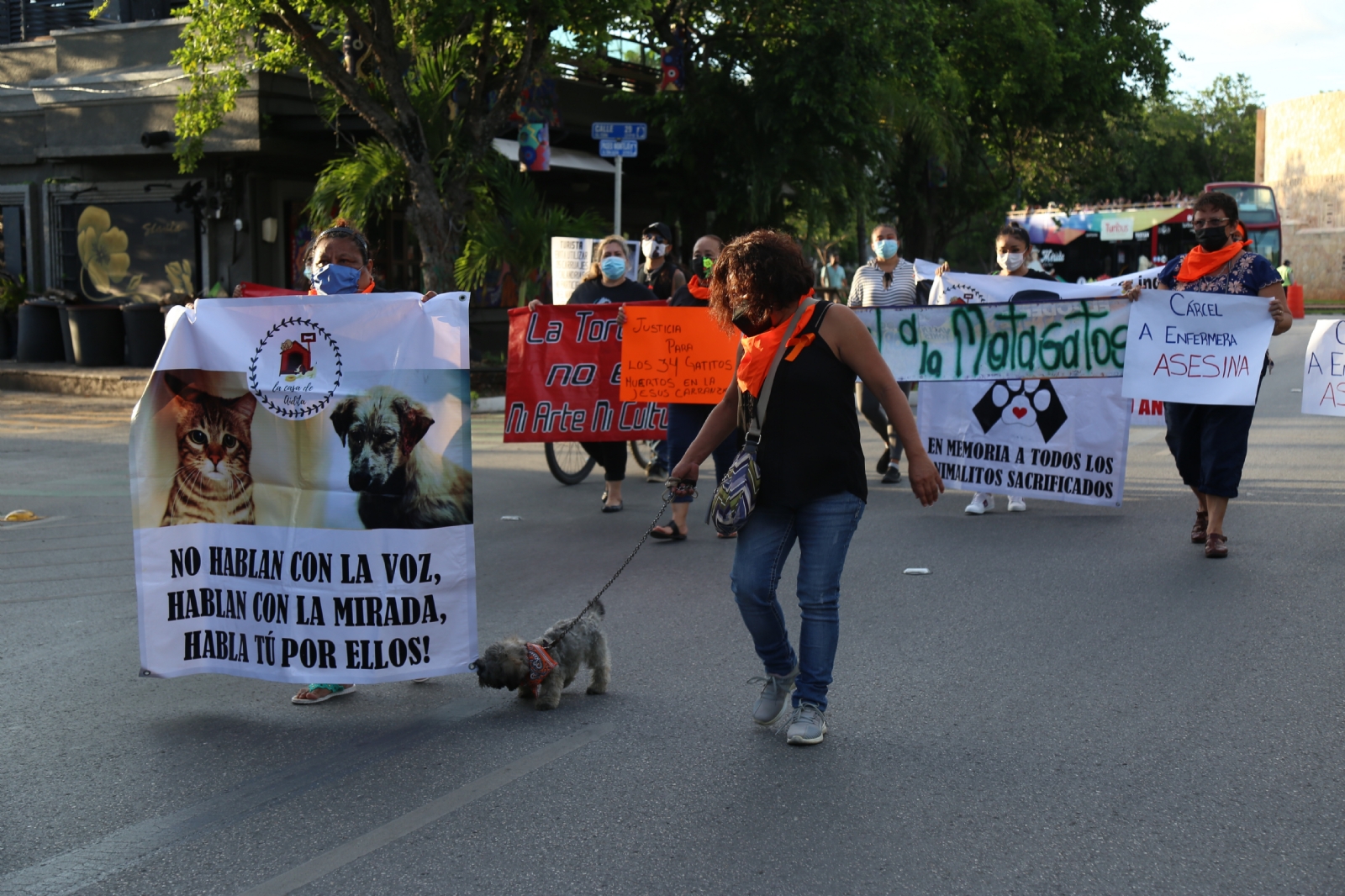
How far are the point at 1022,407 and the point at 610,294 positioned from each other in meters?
3.09

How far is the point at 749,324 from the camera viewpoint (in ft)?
14.7

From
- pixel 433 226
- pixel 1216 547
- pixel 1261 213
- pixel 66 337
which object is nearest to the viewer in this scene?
pixel 1216 547

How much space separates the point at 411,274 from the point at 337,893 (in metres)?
20.0

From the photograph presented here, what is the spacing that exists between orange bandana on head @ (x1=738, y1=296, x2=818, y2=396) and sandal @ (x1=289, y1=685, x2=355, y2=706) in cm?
203

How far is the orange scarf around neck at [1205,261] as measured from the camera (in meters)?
7.60

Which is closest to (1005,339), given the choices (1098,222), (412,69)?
(412,69)

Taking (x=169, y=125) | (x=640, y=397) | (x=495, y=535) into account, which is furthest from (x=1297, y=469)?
(x=169, y=125)

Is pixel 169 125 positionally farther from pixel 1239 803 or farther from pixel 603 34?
pixel 1239 803

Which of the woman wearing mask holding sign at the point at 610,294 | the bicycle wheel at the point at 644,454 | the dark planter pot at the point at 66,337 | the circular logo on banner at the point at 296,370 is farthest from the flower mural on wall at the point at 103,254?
the circular logo on banner at the point at 296,370

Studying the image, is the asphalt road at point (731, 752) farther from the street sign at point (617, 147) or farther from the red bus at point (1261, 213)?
the red bus at point (1261, 213)

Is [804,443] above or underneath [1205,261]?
underneath

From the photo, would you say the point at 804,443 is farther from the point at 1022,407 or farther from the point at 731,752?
the point at 1022,407

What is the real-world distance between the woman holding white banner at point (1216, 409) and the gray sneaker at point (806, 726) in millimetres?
3973

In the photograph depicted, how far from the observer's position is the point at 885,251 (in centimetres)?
1018
